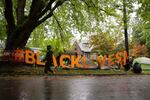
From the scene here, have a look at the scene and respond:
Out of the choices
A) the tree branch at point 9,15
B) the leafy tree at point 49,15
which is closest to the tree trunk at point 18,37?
the leafy tree at point 49,15

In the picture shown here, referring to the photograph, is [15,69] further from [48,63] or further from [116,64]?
[116,64]

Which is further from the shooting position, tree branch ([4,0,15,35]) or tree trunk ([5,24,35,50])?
tree trunk ([5,24,35,50])

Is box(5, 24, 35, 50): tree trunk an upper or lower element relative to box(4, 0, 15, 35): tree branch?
lower

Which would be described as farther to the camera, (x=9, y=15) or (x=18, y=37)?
(x=18, y=37)

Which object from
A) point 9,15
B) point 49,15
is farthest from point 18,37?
point 49,15

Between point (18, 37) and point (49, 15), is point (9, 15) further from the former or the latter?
point (49, 15)

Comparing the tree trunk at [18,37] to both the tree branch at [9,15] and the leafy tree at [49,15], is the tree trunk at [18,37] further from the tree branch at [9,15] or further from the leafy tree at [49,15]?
the tree branch at [9,15]

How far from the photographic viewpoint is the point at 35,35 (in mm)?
32688

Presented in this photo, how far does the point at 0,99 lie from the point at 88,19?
20148 millimetres

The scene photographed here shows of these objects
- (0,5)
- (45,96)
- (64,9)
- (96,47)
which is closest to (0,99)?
(45,96)

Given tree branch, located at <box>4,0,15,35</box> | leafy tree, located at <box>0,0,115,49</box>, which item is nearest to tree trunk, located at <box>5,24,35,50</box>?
leafy tree, located at <box>0,0,115,49</box>

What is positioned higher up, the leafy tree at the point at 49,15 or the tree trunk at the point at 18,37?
the leafy tree at the point at 49,15

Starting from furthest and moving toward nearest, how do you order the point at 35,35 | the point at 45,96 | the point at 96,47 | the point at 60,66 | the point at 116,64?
the point at 96,47
the point at 35,35
the point at 116,64
the point at 60,66
the point at 45,96

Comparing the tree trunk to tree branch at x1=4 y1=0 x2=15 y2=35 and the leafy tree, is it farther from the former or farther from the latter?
tree branch at x1=4 y1=0 x2=15 y2=35
